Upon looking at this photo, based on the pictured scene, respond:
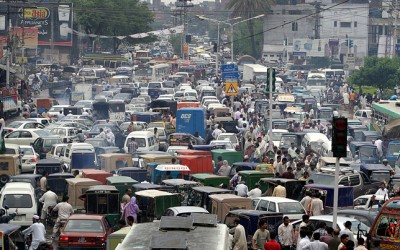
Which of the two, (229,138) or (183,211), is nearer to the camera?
(183,211)

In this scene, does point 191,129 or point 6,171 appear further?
point 191,129

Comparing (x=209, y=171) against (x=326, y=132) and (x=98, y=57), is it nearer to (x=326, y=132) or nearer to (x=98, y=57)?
(x=326, y=132)

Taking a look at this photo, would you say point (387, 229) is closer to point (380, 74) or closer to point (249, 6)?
point (380, 74)

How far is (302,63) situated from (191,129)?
94.3 metres

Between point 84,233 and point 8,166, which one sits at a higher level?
point 84,233

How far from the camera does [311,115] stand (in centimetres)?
6019

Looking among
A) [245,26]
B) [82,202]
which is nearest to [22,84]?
[82,202]

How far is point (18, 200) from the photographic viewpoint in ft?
93.4

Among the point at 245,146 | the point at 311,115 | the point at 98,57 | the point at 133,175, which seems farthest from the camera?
the point at 98,57

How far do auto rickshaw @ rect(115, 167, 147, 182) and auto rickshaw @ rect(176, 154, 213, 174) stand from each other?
251cm

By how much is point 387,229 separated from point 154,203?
8.57 metres

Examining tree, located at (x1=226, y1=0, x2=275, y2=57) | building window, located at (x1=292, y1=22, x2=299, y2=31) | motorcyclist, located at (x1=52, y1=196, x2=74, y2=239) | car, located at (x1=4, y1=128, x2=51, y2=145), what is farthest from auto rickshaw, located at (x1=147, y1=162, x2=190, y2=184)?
building window, located at (x1=292, y1=22, x2=299, y2=31)

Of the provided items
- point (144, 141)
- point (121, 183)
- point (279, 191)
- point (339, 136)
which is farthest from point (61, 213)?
point (144, 141)

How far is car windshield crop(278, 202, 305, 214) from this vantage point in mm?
25969
